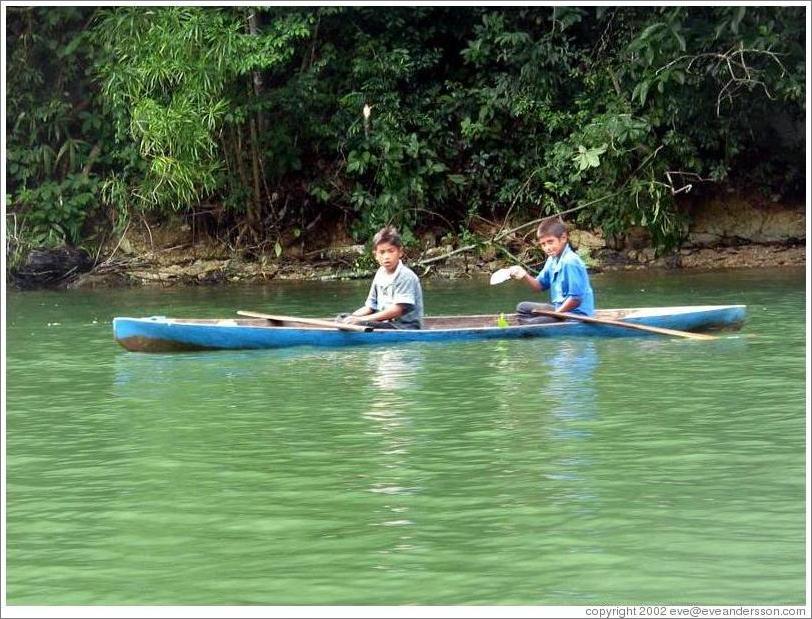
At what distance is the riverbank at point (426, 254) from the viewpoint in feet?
52.7

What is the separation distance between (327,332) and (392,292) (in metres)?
0.55

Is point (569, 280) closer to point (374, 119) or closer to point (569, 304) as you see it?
point (569, 304)

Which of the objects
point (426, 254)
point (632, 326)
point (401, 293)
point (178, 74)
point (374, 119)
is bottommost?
point (632, 326)

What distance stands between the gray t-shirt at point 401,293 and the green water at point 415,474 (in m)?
0.35

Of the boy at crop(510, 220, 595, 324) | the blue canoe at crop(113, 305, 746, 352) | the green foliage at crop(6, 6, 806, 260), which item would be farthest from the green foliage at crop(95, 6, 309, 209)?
the boy at crop(510, 220, 595, 324)

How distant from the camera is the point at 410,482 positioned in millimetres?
5102

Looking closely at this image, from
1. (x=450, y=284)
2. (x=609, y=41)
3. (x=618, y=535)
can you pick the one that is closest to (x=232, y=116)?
(x=450, y=284)

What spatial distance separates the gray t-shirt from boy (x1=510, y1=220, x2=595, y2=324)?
73cm

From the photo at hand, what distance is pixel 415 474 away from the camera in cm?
524

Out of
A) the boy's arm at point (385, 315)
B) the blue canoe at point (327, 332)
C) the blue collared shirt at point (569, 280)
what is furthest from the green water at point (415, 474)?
the blue collared shirt at point (569, 280)

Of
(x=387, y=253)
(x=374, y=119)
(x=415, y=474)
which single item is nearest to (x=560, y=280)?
(x=387, y=253)

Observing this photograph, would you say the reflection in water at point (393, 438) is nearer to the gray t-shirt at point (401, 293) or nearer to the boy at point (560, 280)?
the gray t-shirt at point (401, 293)

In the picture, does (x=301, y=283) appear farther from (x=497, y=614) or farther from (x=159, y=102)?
(x=497, y=614)

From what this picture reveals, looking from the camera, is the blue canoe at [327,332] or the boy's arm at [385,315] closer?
the blue canoe at [327,332]
